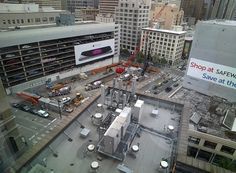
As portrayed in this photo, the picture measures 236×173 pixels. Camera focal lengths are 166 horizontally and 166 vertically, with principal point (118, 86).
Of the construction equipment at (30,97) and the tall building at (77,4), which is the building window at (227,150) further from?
the tall building at (77,4)

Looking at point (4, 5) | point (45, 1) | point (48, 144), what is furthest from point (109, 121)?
point (45, 1)

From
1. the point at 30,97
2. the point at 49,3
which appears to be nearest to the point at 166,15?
the point at 49,3

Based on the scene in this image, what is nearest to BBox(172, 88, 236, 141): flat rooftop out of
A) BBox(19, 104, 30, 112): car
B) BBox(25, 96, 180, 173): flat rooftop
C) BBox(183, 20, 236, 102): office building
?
BBox(183, 20, 236, 102): office building

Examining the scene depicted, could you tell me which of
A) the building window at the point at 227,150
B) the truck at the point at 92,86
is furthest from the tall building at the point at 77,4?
the building window at the point at 227,150

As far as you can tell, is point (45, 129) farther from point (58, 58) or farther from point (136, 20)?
point (136, 20)

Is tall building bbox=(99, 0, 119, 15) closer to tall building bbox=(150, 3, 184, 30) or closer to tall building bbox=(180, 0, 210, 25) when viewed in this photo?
tall building bbox=(150, 3, 184, 30)

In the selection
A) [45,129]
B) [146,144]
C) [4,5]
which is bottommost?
[45,129]

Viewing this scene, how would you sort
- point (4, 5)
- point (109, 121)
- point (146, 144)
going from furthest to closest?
point (4, 5)
point (109, 121)
point (146, 144)
